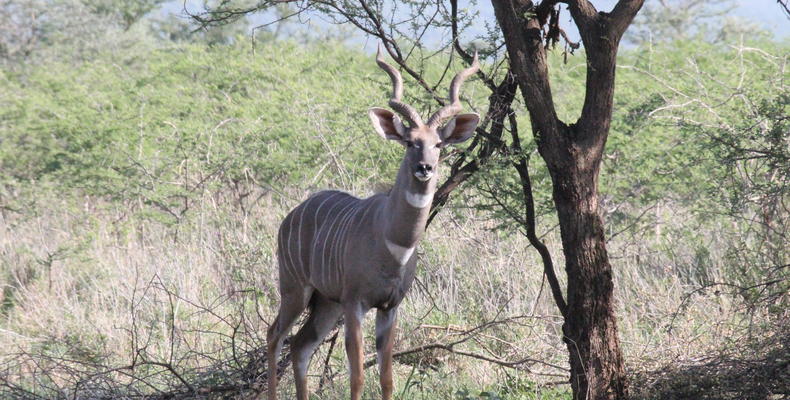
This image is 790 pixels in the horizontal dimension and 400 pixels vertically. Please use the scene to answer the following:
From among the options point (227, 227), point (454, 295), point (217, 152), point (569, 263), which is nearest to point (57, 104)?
point (217, 152)

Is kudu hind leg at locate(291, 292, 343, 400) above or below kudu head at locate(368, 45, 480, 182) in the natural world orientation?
below

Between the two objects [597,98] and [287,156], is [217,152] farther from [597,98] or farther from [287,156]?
[597,98]

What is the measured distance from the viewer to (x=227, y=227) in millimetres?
8672

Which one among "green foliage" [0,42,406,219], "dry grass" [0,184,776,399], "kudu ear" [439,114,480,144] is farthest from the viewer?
"green foliage" [0,42,406,219]

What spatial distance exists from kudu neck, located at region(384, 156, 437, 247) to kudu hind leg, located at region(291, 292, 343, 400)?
95 cm

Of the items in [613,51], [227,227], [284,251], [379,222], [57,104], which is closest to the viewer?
[613,51]

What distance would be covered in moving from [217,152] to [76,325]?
3240 mm

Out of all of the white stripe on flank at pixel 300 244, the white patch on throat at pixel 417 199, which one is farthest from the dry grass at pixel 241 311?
the white patch on throat at pixel 417 199

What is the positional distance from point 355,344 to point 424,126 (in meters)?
1.08

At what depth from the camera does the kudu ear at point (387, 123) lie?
491cm

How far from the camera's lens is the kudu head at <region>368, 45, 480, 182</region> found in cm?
476

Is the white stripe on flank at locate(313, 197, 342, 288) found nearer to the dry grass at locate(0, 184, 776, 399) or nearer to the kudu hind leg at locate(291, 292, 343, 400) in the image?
the kudu hind leg at locate(291, 292, 343, 400)

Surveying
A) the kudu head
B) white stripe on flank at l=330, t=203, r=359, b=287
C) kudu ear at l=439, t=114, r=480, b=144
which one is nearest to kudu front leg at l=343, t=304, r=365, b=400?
white stripe on flank at l=330, t=203, r=359, b=287

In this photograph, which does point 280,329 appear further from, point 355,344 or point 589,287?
point 589,287
